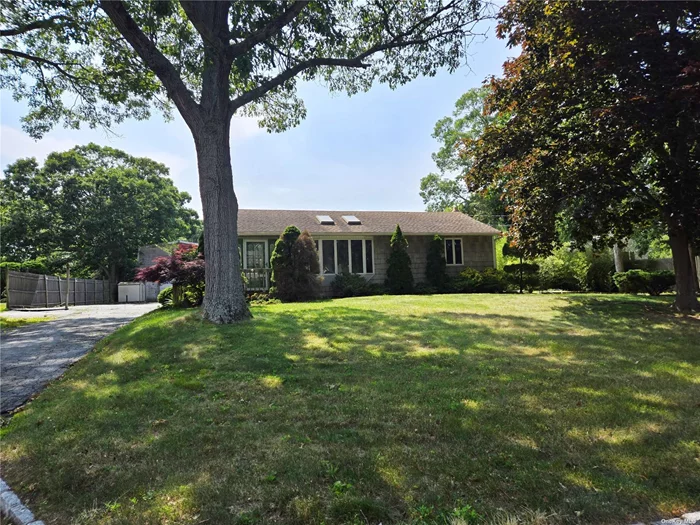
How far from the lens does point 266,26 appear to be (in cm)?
848

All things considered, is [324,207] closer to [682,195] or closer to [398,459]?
[682,195]

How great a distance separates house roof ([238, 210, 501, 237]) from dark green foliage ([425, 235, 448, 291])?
98 cm

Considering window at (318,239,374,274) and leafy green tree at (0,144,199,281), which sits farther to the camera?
leafy green tree at (0,144,199,281)

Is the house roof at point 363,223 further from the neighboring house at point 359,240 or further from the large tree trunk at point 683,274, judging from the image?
the large tree trunk at point 683,274

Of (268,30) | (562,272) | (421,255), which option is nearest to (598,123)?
(268,30)

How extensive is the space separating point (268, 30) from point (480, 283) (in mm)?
14005

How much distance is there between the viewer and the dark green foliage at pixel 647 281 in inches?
590

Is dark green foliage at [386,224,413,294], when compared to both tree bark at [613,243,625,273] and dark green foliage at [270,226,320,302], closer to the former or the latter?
dark green foliage at [270,226,320,302]

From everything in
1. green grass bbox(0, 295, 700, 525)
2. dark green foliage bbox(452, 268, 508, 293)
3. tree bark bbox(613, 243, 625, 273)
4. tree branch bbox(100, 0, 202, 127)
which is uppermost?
tree branch bbox(100, 0, 202, 127)

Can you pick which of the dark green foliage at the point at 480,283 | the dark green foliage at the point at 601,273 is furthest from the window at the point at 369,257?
the dark green foliage at the point at 601,273

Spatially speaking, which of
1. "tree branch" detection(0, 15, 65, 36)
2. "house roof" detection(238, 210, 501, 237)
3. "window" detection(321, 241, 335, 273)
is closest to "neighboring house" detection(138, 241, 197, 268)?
"house roof" detection(238, 210, 501, 237)

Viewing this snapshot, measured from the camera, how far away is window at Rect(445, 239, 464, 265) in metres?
20.5

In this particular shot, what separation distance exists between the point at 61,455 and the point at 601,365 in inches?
242

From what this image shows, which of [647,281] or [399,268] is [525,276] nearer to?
[647,281]
